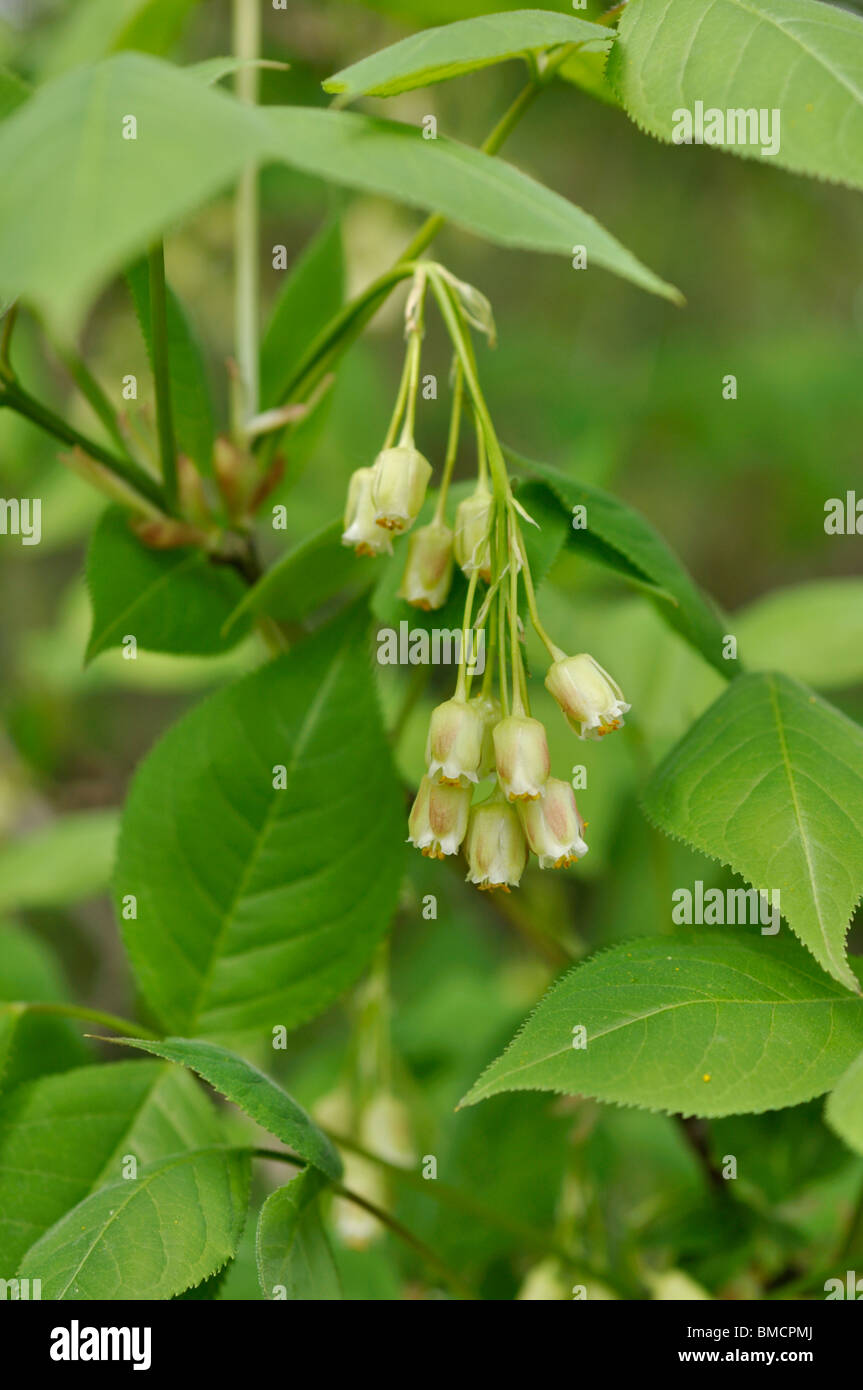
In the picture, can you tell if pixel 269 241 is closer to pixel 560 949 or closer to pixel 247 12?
pixel 247 12

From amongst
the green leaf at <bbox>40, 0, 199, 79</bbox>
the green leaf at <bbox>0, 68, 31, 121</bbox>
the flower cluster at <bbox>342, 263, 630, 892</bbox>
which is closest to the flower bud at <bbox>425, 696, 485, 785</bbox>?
the flower cluster at <bbox>342, 263, 630, 892</bbox>

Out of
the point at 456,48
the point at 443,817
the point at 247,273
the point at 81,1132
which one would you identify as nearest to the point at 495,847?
the point at 443,817

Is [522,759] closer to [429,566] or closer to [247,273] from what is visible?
[429,566]

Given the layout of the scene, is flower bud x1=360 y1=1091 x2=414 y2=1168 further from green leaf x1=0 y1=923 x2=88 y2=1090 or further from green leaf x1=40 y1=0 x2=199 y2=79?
green leaf x1=40 y1=0 x2=199 y2=79

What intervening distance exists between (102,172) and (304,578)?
55 cm

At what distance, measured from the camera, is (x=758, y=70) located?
0.75 meters

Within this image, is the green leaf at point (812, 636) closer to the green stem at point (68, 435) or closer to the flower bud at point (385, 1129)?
the flower bud at point (385, 1129)

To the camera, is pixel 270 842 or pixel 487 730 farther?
Result: pixel 270 842

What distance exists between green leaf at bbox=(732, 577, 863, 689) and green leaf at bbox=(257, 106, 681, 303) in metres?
1.09

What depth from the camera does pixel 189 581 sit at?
3.53 feet

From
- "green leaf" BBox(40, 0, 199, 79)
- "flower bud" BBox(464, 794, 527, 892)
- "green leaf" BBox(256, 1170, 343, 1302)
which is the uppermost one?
"green leaf" BBox(40, 0, 199, 79)

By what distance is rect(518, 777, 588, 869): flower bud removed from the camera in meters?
0.86

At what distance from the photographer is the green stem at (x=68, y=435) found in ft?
3.22
